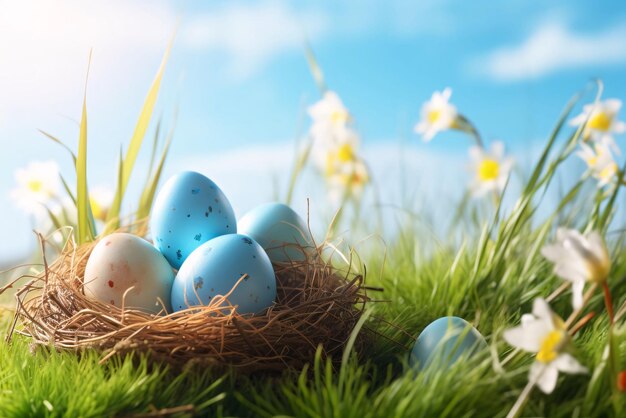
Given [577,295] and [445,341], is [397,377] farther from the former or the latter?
[577,295]

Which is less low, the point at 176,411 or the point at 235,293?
the point at 235,293

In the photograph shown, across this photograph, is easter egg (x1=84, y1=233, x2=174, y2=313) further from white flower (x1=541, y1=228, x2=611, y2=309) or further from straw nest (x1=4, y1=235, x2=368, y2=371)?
white flower (x1=541, y1=228, x2=611, y2=309)

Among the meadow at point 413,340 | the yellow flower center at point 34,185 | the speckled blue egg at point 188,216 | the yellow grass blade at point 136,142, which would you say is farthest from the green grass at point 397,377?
the yellow flower center at point 34,185

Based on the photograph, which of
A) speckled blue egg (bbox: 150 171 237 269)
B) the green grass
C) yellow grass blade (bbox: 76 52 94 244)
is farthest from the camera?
yellow grass blade (bbox: 76 52 94 244)

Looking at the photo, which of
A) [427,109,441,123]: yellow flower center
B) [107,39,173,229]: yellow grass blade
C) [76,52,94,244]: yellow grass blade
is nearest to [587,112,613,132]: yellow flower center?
[427,109,441,123]: yellow flower center

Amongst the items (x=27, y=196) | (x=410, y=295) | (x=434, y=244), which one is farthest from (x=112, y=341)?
(x=434, y=244)

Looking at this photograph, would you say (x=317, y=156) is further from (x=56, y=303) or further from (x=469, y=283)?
(x=56, y=303)

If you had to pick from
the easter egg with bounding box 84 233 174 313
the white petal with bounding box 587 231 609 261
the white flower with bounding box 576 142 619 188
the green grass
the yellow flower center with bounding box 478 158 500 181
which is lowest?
the green grass

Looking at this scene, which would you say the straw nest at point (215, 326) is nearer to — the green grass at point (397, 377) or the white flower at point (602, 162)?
the green grass at point (397, 377)
